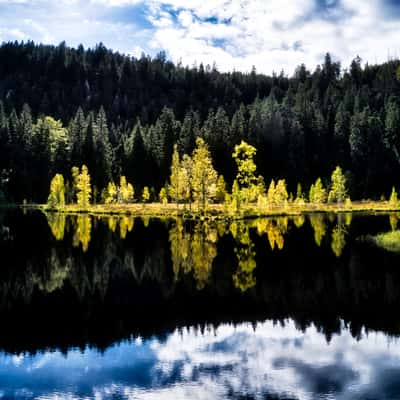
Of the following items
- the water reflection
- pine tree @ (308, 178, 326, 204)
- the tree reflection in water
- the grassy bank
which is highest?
pine tree @ (308, 178, 326, 204)

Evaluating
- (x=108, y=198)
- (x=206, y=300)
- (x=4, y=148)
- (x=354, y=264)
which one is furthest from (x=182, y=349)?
(x=4, y=148)

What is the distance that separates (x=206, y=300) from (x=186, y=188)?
186 ft

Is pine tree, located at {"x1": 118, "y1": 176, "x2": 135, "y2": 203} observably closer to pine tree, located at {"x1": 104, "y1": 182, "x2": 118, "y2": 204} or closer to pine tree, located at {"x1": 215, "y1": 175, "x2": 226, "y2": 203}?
pine tree, located at {"x1": 104, "y1": 182, "x2": 118, "y2": 204}

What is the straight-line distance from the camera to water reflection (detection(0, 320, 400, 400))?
498 inches

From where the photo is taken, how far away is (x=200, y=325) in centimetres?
1805

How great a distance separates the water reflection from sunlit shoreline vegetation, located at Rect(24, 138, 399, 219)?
158 ft

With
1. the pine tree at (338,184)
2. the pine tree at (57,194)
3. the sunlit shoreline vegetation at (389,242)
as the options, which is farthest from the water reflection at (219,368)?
the pine tree at (338,184)

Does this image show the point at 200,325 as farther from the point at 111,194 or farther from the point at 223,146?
the point at 223,146

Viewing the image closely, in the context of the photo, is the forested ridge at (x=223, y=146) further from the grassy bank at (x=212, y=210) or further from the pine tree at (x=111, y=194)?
the grassy bank at (x=212, y=210)

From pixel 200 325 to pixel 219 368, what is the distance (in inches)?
152

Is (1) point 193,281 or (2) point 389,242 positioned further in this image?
(2) point 389,242

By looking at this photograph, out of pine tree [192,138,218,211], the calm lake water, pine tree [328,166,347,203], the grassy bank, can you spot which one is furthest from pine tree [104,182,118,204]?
the calm lake water

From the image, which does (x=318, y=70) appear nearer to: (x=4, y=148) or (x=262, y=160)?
(x=262, y=160)

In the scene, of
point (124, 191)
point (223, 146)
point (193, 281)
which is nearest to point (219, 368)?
point (193, 281)
